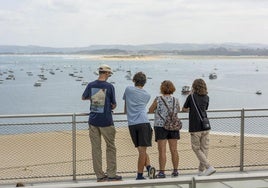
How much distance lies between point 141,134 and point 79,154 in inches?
262

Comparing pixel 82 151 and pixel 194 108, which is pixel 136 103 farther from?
pixel 82 151

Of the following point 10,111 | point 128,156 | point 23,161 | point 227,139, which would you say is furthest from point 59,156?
point 10,111

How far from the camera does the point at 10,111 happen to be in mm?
63844

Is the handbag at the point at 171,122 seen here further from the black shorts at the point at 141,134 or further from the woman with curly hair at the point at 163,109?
the black shorts at the point at 141,134

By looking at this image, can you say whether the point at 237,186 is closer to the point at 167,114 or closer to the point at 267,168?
the point at 167,114

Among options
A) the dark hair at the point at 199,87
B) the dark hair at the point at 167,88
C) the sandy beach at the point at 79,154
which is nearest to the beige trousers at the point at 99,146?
the dark hair at the point at 167,88

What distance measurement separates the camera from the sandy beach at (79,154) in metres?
11.2

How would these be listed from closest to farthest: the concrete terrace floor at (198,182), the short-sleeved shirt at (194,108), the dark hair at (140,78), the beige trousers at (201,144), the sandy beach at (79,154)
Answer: the concrete terrace floor at (198,182)
the dark hair at (140,78)
the short-sleeved shirt at (194,108)
the beige trousers at (201,144)
the sandy beach at (79,154)

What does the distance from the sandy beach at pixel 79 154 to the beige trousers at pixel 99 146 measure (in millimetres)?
1666

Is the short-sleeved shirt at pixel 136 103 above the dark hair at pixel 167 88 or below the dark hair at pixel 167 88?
below

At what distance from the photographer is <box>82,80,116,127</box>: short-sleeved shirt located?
7.37 m

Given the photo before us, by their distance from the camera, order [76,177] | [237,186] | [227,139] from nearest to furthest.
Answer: [237,186]
[76,177]
[227,139]

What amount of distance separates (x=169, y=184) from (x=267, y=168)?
17.5ft

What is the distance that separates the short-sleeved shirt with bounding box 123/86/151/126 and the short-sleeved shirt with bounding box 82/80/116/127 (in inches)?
9.5
